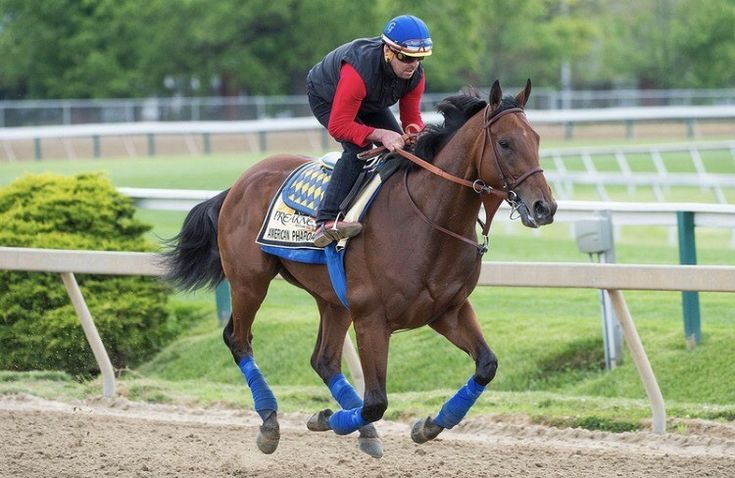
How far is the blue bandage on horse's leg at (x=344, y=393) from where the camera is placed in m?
6.16

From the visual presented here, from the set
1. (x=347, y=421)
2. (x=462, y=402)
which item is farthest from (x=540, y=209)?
(x=347, y=421)

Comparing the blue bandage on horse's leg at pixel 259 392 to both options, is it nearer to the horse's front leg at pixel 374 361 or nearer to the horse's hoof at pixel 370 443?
the horse's hoof at pixel 370 443

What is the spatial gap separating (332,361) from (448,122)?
1.50 metres

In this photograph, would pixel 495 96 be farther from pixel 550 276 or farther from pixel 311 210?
pixel 550 276

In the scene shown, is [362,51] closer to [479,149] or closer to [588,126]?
[479,149]

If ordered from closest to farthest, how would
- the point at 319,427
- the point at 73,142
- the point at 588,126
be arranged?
the point at 319,427
the point at 73,142
the point at 588,126

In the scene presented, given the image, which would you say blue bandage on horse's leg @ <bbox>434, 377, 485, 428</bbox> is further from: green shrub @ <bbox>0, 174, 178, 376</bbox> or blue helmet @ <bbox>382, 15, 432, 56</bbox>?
green shrub @ <bbox>0, 174, 178, 376</bbox>

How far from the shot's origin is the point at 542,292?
9844 millimetres

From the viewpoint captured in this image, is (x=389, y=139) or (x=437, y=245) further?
(x=389, y=139)

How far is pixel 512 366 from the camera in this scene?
8.17m

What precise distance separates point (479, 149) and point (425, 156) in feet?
1.27

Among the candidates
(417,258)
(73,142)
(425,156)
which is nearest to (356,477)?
(417,258)

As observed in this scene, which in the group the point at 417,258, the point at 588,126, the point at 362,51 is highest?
the point at 362,51

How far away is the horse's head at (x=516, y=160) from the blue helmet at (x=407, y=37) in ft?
1.50
